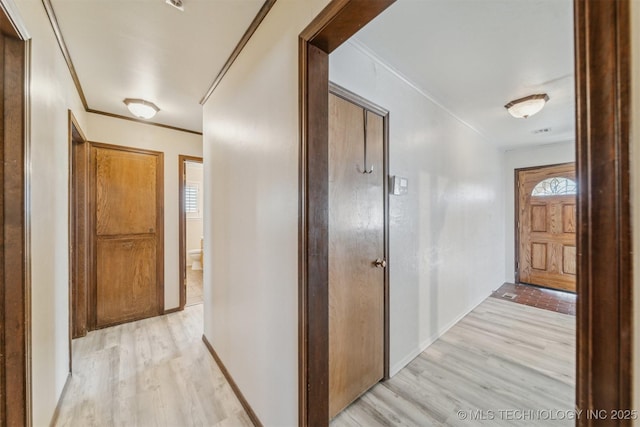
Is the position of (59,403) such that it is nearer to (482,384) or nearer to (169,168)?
(169,168)

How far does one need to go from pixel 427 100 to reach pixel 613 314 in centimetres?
242

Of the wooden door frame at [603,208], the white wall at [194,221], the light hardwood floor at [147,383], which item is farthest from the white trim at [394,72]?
the white wall at [194,221]

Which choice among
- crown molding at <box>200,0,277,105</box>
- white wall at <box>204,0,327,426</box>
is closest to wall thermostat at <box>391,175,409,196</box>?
white wall at <box>204,0,327,426</box>

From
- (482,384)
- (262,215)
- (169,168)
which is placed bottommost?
(482,384)

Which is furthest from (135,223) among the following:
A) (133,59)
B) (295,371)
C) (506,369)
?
(506,369)

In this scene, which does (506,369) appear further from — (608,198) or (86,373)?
(86,373)

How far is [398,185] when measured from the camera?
196cm

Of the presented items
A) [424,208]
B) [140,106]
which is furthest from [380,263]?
[140,106]

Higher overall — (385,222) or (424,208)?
(424,208)

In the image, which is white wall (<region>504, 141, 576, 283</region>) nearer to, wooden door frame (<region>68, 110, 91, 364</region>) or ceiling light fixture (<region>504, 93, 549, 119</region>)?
ceiling light fixture (<region>504, 93, 549, 119</region>)

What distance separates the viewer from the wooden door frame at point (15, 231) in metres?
1.06

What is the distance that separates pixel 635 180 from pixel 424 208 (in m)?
1.98

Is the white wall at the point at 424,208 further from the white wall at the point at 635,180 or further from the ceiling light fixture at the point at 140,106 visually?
the ceiling light fixture at the point at 140,106

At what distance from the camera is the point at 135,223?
9.87ft
